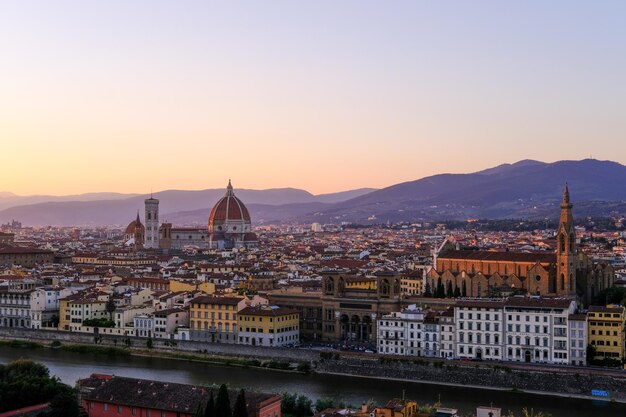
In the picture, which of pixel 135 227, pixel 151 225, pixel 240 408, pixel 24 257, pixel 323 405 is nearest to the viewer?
pixel 240 408

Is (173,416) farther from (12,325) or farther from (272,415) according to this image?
(12,325)

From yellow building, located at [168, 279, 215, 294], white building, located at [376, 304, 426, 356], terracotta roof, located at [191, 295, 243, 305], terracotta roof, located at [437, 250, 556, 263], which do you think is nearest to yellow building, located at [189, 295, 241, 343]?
terracotta roof, located at [191, 295, 243, 305]

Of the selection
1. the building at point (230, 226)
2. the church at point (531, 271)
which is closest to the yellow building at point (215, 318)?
the church at point (531, 271)

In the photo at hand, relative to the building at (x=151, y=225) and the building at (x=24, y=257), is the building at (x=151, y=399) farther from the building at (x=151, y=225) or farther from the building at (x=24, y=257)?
the building at (x=151, y=225)

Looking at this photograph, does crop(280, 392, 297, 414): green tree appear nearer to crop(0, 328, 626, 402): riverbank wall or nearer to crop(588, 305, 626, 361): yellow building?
crop(0, 328, 626, 402): riverbank wall

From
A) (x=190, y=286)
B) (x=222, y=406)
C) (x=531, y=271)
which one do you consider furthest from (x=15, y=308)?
(x=222, y=406)

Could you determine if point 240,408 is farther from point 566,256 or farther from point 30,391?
point 566,256

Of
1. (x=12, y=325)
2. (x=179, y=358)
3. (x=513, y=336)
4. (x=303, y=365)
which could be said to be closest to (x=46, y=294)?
(x=12, y=325)
